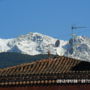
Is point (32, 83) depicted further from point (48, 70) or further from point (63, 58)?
point (63, 58)

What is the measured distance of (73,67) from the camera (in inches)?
2891

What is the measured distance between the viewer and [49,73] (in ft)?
228

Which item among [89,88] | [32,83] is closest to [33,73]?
[32,83]

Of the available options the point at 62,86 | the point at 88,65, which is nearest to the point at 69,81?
the point at 62,86

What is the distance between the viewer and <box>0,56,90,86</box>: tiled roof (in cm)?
6856

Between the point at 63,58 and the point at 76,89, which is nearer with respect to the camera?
the point at 76,89

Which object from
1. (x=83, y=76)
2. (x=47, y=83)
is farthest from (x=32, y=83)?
(x=83, y=76)

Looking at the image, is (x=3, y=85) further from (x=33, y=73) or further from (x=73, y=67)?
(x=73, y=67)

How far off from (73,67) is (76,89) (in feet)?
17.4

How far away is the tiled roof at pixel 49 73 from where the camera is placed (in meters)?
68.6

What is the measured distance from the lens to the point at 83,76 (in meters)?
68.4

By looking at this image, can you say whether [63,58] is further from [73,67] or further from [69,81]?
[69,81]

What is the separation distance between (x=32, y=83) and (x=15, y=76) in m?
2.24

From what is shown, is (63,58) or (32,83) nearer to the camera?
(32,83)
